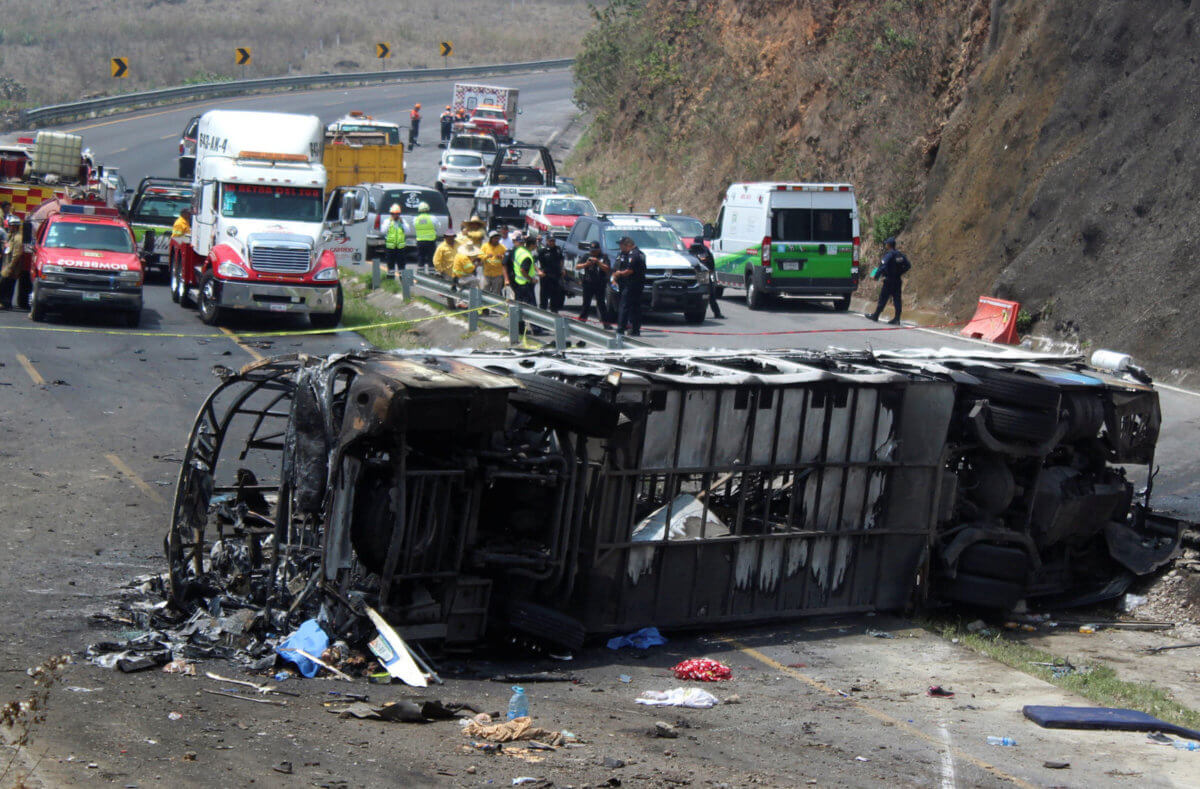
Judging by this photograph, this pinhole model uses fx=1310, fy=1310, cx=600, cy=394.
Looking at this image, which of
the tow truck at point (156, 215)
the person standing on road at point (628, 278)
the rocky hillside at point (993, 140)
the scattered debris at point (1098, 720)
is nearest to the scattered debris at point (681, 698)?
the scattered debris at point (1098, 720)

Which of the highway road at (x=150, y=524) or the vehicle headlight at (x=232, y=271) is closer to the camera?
the highway road at (x=150, y=524)

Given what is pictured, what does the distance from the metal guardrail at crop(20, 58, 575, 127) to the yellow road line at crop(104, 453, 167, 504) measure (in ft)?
155

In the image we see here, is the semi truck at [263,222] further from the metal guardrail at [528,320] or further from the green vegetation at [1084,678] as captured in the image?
the green vegetation at [1084,678]

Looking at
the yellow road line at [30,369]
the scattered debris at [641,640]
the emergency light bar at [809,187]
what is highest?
the emergency light bar at [809,187]

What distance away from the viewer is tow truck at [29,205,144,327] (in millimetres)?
24156

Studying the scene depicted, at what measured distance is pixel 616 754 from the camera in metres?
7.66

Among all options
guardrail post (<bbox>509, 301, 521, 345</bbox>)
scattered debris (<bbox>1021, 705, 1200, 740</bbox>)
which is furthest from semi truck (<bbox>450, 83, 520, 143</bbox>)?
scattered debris (<bbox>1021, 705, 1200, 740</bbox>)

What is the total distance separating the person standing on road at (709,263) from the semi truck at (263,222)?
7.17 m

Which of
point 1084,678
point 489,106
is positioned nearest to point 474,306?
point 1084,678

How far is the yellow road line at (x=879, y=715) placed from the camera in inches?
309

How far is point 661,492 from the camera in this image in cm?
1060

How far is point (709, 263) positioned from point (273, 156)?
977 centimetres

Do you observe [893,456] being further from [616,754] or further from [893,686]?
[616,754]

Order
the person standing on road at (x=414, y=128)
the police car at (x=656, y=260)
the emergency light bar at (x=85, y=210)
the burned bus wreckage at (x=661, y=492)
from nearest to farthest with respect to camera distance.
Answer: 1. the burned bus wreckage at (x=661, y=492)
2. the police car at (x=656, y=260)
3. the emergency light bar at (x=85, y=210)
4. the person standing on road at (x=414, y=128)
